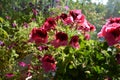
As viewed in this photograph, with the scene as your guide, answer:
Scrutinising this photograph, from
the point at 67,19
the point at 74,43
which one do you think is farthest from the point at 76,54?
the point at 67,19

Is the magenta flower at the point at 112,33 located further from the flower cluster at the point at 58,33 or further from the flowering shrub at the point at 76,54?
the flower cluster at the point at 58,33

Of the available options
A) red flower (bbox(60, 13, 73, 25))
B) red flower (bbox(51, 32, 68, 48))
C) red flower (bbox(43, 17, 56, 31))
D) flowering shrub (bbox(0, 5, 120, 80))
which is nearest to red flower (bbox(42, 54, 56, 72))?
flowering shrub (bbox(0, 5, 120, 80))

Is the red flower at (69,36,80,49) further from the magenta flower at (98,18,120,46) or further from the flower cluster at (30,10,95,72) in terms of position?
the magenta flower at (98,18,120,46)

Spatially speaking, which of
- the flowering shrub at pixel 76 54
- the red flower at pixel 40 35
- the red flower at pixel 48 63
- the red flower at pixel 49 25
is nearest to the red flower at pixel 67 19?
the flowering shrub at pixel 76 54

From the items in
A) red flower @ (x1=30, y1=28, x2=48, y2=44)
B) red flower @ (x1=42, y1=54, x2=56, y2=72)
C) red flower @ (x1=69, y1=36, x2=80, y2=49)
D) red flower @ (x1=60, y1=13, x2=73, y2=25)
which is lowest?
red flower @ (x1=42, y1=54, x2=56, y2=72)

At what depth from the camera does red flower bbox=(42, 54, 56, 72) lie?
2338 mm

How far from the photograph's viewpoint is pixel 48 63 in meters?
2.33

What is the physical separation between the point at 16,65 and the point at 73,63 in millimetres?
1619

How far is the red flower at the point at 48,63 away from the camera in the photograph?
92.1 inches

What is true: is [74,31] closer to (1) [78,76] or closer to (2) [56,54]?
(2) [56,54]

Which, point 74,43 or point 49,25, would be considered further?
point 49,25

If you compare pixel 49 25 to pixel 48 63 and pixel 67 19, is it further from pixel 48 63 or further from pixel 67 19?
pixel 48 63

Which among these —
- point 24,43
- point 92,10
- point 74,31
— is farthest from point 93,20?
point 74,31

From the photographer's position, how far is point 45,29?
8.54 ft
